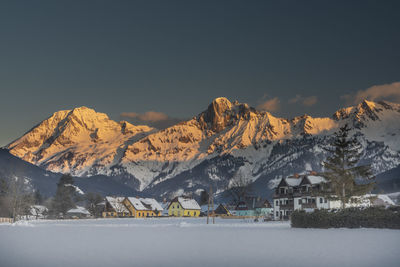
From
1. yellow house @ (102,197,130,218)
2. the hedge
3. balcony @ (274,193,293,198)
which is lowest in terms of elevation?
the hedge

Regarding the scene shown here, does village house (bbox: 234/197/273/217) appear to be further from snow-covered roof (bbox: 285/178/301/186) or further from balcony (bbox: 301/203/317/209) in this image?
balcony (bbox: 301/203/317/209)

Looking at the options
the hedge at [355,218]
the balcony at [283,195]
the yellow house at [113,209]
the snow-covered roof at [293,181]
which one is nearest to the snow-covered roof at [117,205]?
the yellow house at [113,209]

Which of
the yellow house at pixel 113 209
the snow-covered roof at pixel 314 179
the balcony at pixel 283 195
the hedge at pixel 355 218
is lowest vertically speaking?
the hedge at pixel 355 218

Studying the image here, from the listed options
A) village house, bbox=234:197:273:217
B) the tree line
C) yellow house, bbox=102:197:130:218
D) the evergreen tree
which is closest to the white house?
the tree line

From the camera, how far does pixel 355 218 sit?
54.8m

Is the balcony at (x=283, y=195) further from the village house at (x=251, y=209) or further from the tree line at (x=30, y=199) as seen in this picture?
the village house at (x=251, y=209)

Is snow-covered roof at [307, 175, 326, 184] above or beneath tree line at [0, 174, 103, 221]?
above

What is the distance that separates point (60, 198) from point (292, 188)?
70219mm

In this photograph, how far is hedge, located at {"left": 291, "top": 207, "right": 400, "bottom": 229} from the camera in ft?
173

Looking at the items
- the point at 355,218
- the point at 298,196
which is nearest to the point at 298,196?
the point at 298,196

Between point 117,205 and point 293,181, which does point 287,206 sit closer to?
point 293,181

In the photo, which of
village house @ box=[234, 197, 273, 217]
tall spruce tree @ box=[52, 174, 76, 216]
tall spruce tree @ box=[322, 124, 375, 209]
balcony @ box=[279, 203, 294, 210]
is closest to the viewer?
tall spruce tree @ box=[322, 124, 375, 209]

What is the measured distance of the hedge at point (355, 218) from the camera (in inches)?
2080

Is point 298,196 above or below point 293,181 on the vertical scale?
below
